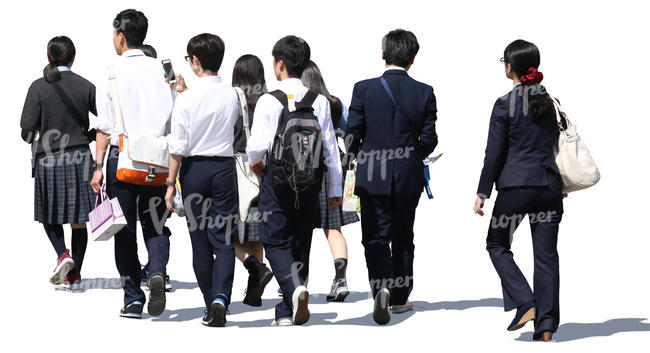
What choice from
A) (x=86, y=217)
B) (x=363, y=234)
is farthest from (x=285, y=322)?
(x=86, y=217)

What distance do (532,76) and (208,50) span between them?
2615 millimetres

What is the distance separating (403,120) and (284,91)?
1.08 m

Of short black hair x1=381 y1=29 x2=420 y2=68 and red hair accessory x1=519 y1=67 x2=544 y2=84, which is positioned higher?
short black hair x1=381 y1=29 x2=420 y2=68

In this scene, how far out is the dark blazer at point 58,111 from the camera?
10.8 m

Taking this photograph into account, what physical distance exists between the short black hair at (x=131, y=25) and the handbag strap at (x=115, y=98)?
30cm

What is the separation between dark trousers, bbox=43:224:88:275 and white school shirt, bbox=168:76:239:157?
2710mm

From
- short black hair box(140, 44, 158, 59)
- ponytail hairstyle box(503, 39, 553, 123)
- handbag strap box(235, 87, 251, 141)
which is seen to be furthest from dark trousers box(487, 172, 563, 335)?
short black hair box(140, 44, 158, 59)

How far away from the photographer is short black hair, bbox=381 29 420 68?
366 inches

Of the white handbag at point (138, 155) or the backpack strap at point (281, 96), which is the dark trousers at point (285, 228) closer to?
the backpack strap at point (281, 96)

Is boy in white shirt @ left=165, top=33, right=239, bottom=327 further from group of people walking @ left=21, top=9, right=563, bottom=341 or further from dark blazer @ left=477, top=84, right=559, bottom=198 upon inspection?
dark blazer @ left=477, top=84, right=559, bottom=198

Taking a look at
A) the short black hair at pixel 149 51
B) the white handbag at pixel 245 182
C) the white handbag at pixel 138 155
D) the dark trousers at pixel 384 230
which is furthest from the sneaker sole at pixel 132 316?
the short black hair at pixel 149 51

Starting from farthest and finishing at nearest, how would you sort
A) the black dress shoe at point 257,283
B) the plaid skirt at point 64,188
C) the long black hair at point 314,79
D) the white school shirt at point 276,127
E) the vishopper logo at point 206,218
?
the plaid skirt at point 64,188 → the black dress shoe at point 257,283 → the long black hair at point 314,79 → the vishopper logo at point 206,218 → the white school shirt at point 276,127

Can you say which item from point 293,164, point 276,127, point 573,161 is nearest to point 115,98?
point 276,127

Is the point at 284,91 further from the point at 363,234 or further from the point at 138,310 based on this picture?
the point at 138,310
